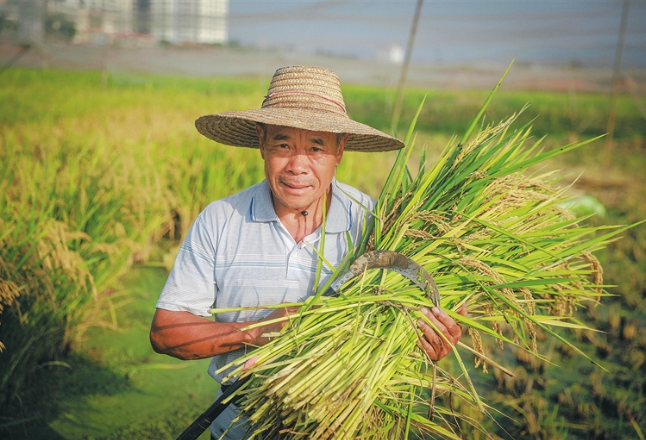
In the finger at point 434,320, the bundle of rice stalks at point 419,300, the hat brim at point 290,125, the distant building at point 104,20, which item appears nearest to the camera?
the bundle of rice stalks at point 419,300

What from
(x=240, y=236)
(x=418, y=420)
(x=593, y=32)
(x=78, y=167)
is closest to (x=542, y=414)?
(x=418, y=420)

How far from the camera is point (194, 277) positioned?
1.42 metres

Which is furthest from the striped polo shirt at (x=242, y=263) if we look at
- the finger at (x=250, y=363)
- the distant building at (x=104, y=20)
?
the distant building at (x=104, y=20)

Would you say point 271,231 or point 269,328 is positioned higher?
point 271,231

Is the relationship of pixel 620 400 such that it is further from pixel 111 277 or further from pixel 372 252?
pixel 111 277

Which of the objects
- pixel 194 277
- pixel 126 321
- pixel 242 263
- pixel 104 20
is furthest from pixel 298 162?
pixel 104 20

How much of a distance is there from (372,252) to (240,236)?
401mm

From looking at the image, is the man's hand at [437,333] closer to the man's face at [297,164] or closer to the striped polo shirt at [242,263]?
the striped polo shirt at [242,263]

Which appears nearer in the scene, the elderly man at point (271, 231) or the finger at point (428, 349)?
the finger at point (428, 349)

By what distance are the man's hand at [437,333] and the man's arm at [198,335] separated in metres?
0.35

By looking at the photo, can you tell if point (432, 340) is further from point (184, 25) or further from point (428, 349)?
point (184, 25)

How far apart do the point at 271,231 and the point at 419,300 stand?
48 cm

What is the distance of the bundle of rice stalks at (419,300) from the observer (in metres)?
1.14

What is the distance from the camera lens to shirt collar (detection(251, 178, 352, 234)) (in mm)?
1493
